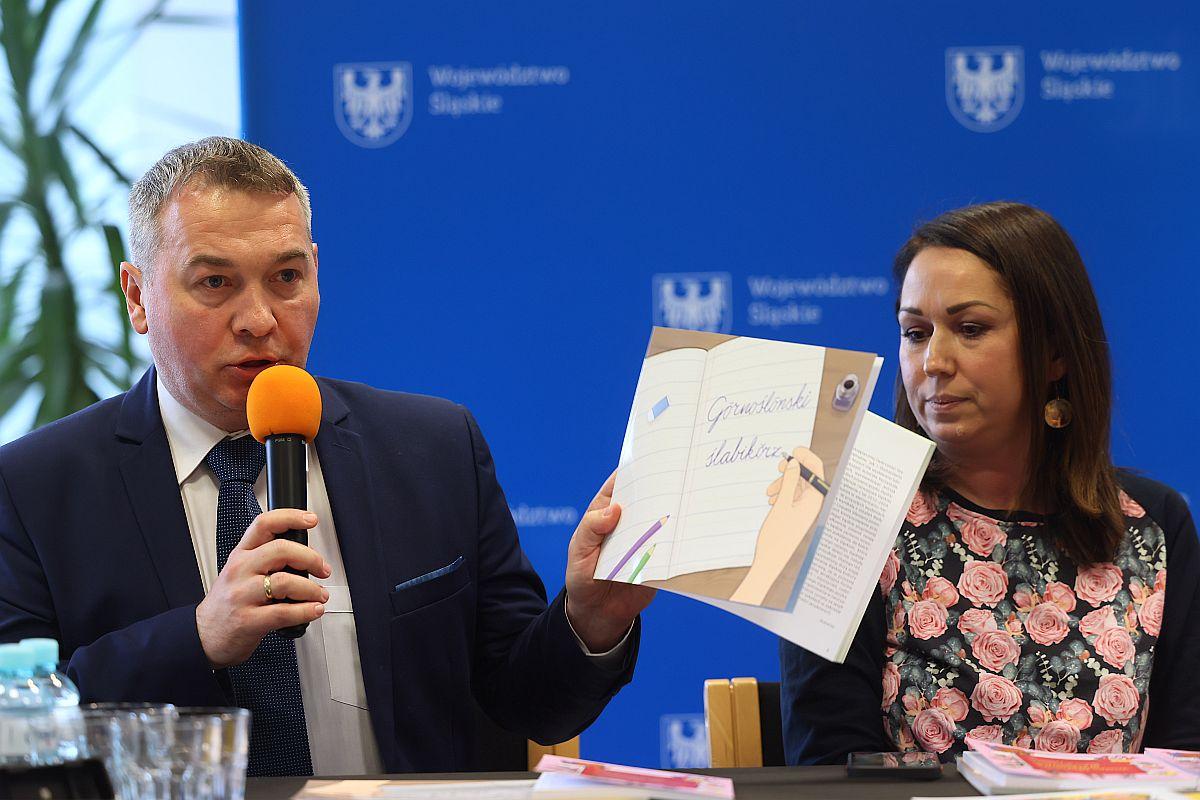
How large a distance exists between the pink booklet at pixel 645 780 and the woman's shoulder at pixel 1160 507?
1.02 m

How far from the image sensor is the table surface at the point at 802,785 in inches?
55.7

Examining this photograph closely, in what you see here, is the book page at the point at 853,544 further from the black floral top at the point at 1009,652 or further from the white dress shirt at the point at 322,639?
the white dress shirt at the point at 322,639

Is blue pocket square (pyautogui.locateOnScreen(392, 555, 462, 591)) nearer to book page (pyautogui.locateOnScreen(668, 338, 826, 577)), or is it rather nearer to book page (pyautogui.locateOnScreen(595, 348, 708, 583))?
book page (pyautogui.locateOnScreen(595, 348, 708, 583))

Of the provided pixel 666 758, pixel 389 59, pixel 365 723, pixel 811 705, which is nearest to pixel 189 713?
pixel 365 723

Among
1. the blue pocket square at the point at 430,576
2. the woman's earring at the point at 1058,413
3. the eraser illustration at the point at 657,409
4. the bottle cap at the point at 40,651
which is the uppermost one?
the eraser illustration at the point at 657,409

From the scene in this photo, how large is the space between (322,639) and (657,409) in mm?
673

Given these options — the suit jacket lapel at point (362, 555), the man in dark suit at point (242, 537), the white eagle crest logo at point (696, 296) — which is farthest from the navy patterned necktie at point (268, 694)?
the white eagle crest logo at point (696, 296)

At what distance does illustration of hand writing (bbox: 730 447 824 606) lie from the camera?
1454 mm

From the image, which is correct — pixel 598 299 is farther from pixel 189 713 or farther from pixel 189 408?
pixel 189 713

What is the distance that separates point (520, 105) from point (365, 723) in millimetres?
2322

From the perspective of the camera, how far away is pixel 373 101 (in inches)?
149

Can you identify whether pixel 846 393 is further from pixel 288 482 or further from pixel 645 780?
pixel 288 482

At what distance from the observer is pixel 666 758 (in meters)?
3.67

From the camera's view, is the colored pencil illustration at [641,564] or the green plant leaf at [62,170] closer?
the colored pencil illustration at [641,564]
